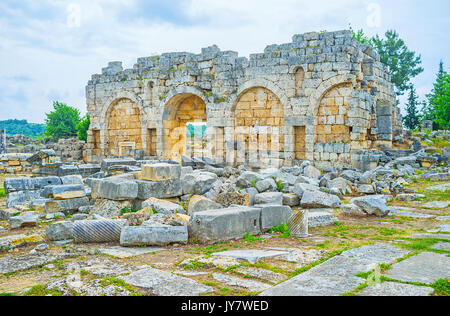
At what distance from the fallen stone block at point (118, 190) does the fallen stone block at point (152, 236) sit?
7.86 ft

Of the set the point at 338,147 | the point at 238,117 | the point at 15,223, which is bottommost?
the point at 15,223

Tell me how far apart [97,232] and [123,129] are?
1497 centimetres

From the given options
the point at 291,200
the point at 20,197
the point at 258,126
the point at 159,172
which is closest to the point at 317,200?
the point at 291,200

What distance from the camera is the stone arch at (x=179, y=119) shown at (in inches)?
761

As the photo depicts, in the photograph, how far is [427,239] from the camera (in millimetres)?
6074

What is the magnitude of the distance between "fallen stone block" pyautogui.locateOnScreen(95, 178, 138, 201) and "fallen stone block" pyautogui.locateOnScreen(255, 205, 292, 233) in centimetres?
300

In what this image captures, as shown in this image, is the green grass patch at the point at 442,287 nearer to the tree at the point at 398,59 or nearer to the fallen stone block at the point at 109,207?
the fallen stone block at the point at 109,207

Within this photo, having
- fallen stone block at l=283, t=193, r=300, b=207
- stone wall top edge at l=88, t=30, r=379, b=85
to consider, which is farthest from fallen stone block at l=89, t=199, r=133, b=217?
stone wall top edge at l=88, t=30, r=379, b=85

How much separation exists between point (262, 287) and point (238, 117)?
13.5 m

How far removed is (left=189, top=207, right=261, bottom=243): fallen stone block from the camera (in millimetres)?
6270

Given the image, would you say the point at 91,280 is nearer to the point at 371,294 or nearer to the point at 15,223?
the point at 371,294

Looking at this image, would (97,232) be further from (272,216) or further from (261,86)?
(261,86)
